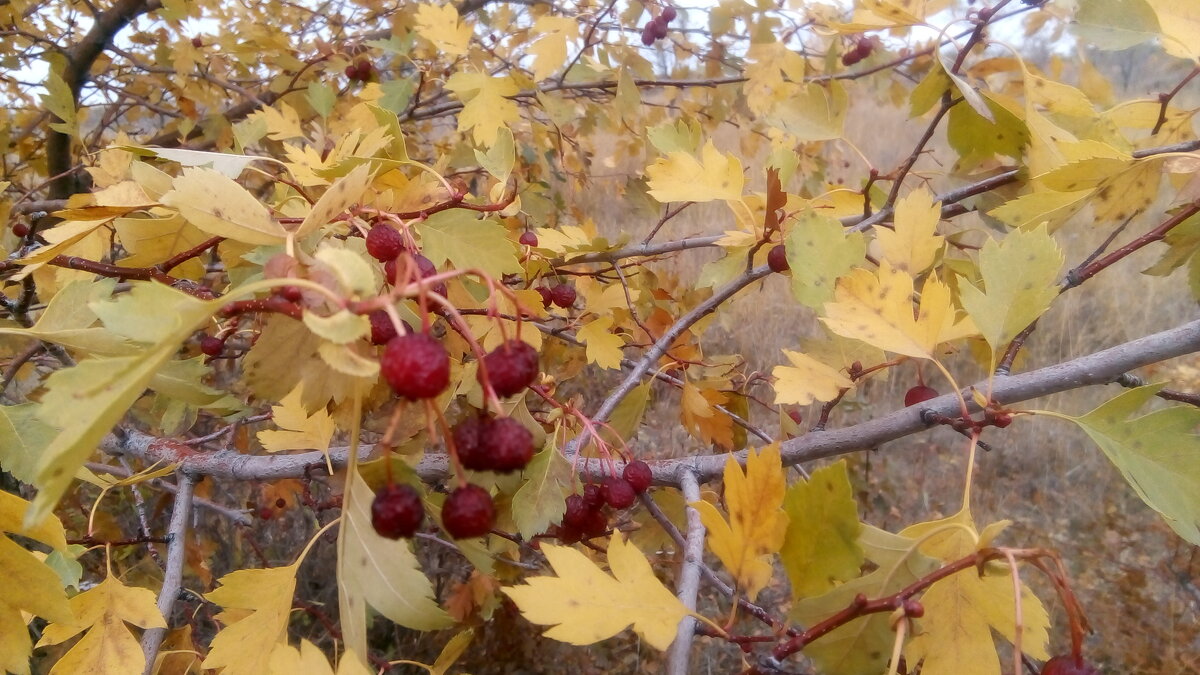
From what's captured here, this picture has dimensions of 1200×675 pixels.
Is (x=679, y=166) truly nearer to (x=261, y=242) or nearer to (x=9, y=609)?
(x=261, y=242)

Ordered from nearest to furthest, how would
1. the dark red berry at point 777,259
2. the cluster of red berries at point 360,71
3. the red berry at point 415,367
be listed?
the red berry at point 415,367
the dark red berry at point 777,259
the cluster of red berries at point 360,71

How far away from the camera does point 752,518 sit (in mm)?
774

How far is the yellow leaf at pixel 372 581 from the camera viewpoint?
2.37 feet

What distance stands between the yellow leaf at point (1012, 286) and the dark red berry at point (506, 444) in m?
0.64

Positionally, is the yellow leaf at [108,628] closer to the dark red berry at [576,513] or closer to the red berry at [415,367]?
the dark red berry at [576,513]

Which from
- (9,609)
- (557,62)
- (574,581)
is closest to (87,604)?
(9,609)

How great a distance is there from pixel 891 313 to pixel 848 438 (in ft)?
0.71

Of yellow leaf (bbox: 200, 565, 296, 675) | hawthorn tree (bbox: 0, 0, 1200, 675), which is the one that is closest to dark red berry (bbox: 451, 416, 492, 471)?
hawthorn tree (bbox: 0, 0, 1200, 675)

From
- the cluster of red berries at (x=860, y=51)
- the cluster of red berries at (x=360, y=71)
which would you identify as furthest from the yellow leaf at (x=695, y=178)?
the cluster of red berries at (x=360, y=71)

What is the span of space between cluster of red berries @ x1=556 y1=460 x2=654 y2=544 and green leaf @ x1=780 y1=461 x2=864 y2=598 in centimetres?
35

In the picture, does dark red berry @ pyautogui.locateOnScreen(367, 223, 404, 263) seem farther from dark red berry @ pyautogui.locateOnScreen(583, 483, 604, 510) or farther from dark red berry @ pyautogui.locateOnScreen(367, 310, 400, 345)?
dark red berry @ pyautogui.locateOnScreen(583, 483, 604, 510)

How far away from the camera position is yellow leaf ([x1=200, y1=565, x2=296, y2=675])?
88 centimetres

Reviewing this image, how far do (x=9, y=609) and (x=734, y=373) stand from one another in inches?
59.2

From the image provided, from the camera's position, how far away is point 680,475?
117cm
